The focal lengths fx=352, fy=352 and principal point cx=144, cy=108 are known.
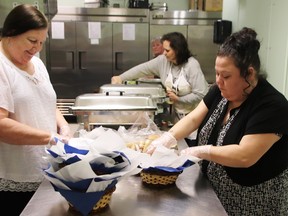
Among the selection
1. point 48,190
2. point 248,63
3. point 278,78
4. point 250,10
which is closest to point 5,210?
point 48,190

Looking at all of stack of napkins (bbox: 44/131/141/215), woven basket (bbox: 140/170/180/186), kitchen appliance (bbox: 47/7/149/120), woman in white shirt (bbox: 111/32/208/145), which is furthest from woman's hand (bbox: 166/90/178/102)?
kitchen appliance (bbox: 47/7/149/120)

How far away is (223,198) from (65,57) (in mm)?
3691

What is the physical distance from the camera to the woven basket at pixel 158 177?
141 centimetres

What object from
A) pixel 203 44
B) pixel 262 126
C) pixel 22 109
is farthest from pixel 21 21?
pixel 203 44

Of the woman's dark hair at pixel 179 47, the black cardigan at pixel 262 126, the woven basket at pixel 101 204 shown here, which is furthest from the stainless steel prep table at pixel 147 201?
the woman's dark hair at pixel 179 47

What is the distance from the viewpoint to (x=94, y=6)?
468cm

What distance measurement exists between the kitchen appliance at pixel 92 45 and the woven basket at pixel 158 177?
10.8 ft

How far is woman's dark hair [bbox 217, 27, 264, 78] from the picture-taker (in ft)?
4.77

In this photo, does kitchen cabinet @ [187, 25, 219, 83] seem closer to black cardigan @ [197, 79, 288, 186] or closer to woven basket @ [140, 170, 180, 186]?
black cardigan @ [197, 79, 288, 186]

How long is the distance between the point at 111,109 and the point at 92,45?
291 centimetres

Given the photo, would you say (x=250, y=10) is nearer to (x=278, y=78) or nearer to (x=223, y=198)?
(x=278, y=78)

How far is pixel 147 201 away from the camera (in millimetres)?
1337

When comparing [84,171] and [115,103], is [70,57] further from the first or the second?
[84,171]

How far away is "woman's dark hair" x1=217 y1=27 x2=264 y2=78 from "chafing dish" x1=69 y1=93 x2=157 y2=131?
0.70 metres
